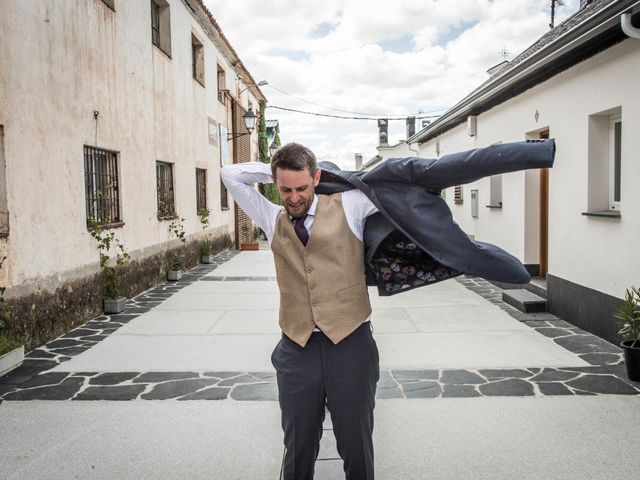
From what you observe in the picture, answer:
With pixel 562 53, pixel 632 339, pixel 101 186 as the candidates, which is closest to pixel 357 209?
pixel 632 339

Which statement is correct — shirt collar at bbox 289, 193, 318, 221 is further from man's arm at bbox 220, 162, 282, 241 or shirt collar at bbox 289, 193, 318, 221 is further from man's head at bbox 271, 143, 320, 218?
man's arm at bbox 220, 162, 282, 241

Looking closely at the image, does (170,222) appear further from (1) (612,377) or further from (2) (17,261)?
(1) (612,377)

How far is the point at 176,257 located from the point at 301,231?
9708mm

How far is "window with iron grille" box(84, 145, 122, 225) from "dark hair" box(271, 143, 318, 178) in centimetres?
609

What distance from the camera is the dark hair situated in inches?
89.9

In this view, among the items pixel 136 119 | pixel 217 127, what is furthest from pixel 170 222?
pixel 217 127

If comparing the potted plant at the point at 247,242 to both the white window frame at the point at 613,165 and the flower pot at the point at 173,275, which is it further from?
the white window frame at the point at 613,165

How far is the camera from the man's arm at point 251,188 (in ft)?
8.67

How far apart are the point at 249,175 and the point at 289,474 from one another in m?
1.35

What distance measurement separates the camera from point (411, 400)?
4371mm

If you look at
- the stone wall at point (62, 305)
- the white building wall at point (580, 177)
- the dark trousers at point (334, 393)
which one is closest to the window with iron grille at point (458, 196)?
the white building wall at point (580, 177)

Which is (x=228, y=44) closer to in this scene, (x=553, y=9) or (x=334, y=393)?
(x=553, y=9)

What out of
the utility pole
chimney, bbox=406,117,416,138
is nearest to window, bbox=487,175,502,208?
the utility pole

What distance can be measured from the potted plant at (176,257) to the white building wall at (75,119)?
0.32 m
